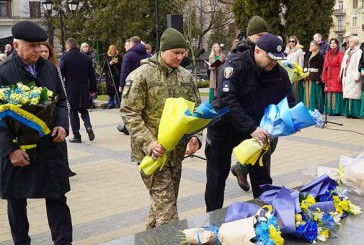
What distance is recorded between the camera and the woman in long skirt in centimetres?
1334

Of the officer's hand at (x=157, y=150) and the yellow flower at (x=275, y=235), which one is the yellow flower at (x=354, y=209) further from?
the officer's hand at (x=157, y=150)

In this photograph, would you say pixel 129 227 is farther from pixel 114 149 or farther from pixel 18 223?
pixel 114 149

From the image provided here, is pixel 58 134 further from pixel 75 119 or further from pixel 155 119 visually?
pixel 75 119

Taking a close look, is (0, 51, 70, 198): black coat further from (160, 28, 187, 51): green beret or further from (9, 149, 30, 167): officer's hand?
(160, 28, 187, 51): green beret

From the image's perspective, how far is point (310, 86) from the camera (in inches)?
542

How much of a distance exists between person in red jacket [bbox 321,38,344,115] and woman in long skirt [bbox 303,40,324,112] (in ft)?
0.66

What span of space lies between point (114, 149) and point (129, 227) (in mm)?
4325

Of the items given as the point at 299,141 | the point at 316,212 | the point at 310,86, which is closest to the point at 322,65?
the point at 310,86

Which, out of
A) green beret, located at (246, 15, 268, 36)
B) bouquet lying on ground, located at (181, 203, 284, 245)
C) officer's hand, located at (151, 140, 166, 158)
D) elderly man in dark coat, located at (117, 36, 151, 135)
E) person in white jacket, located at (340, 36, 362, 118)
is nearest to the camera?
bouquet lying on ground, located at (181, 203, 284, 245)

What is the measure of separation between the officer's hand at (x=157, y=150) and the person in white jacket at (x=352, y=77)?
959 centimetres

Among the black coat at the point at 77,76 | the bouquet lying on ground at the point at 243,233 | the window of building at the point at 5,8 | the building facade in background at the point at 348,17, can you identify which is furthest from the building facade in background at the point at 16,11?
the bouquet lying on ground at the point at 243,233

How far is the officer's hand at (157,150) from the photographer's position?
3.67 metres

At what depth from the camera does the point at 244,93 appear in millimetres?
4410

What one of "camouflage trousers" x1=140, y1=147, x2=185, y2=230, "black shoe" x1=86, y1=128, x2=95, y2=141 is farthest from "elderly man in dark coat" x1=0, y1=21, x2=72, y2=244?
"black shoe" x1=86, y1=128, x2=95, y2=141
